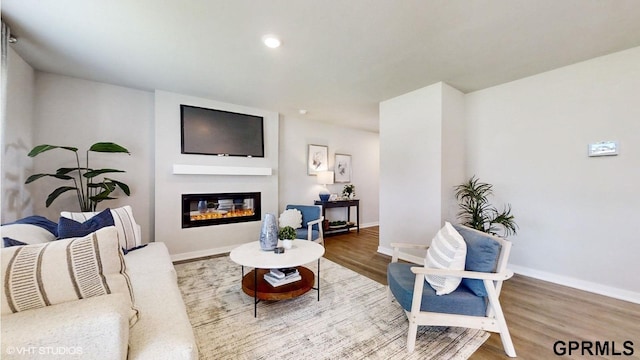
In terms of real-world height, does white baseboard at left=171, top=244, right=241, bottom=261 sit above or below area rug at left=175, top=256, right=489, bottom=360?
above

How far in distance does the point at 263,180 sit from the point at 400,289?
3.17m

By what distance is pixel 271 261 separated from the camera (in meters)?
2.15

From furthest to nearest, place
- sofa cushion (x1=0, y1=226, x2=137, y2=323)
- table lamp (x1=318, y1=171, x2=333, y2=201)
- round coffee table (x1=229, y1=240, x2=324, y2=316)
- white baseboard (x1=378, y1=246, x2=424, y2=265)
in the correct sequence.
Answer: table lamp (x1=318, y1=171, x2=333, y2=201), white baseboard (x1=378, y1=246, x2=424, y2=265), round coffee table (x1=229, y1=240, x2=324, y2=316), sofa cushion (x1=0, y1=226, x2=137, y2=323)

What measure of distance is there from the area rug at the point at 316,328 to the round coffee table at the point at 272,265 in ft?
0.65

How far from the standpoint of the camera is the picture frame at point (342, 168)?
18.6 ft

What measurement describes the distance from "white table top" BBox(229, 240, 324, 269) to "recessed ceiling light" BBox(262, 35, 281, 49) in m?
2.01

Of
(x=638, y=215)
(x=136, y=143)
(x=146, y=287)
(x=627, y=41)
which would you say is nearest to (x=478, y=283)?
(x=638, y=215)

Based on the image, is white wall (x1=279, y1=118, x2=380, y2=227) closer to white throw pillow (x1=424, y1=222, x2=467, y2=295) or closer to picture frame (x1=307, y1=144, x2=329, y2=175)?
picture frame (x1=307, y1=144, x2=329, y2=175)

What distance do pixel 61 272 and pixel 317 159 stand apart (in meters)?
4.51

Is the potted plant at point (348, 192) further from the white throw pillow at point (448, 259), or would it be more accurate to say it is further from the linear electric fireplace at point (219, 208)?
the white throw pillow at point (448, 259)

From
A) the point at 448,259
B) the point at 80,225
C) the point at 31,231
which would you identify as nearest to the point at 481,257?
the point at 448,259

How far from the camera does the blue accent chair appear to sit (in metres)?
3.59

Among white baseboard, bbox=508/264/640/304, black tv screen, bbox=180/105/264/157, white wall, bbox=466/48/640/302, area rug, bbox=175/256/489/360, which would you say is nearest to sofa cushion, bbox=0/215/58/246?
area rug, bbox=175/256/489/360

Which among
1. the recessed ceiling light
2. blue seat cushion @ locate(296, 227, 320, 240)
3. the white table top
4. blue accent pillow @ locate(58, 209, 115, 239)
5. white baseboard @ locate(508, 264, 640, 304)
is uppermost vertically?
the recessed ceiling light
